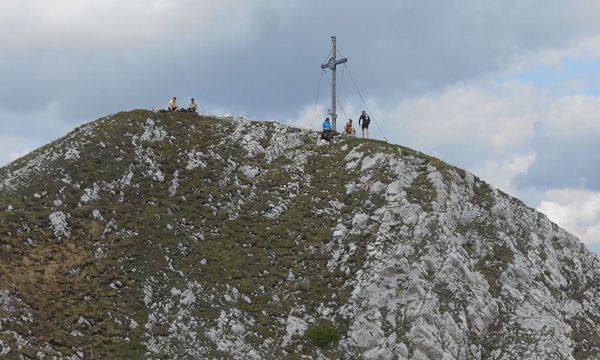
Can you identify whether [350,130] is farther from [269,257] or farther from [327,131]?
[269,257]

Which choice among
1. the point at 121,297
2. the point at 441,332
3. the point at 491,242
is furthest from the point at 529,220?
the point at 121,297

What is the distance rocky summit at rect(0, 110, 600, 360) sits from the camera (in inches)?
1506

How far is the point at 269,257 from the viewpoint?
1790 inches

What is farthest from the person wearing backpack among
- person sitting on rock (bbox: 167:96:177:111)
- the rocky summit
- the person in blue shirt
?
person sitting on rock (bbox: 167:96:177:111)

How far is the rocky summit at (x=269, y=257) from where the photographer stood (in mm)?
38250

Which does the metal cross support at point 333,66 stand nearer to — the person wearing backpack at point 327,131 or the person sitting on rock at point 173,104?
the person wearing backpack at point 327,131

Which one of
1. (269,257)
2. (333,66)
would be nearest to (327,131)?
(333,66)

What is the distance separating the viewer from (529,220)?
52125 millimetres

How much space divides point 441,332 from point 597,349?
1199 cm

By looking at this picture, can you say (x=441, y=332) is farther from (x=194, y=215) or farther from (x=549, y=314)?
(x=194, y=215)

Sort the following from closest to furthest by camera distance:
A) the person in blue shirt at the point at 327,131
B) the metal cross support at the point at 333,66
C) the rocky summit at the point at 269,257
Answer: the rocky summit at the point at 269,257
the person in blue shirt at the point at 327,131
the metal cross support at the point at 333,66

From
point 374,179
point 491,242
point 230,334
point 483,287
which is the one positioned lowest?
point 230,334

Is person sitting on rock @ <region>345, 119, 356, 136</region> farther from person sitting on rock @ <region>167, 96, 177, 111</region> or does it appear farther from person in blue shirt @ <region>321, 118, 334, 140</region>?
person sitting on rock @ <region>167, 96, 177, 111</region>

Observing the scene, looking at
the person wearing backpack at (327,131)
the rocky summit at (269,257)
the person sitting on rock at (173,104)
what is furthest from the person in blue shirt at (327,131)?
the person sitting on rock at (173,104)
